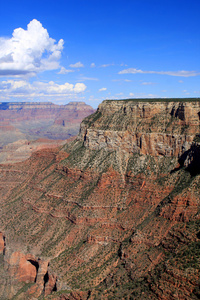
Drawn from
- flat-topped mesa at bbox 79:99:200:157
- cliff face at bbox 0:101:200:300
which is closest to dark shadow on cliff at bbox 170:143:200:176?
cliff face at bbox 0:101:200:300

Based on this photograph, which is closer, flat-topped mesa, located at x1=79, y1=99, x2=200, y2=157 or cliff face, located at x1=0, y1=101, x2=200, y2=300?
cliff face, located at x1=0, y1=101, x2=200, y2=300

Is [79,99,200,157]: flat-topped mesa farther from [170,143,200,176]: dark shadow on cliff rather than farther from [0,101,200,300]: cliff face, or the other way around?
[170,143,200,176]: dark shadow on cliff

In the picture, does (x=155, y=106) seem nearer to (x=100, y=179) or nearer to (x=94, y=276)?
(x=100, y=179)

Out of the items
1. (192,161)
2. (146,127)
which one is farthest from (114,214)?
(146,127)

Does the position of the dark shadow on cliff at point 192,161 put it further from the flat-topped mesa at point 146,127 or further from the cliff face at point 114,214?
the flat-topped mesa at point 146,127

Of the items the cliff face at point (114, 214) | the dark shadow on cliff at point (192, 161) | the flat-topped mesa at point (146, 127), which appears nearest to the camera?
the cliff face at point (114, 214)

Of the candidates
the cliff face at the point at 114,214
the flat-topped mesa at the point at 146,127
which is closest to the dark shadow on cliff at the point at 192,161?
the cliff face at the point at 114,214
